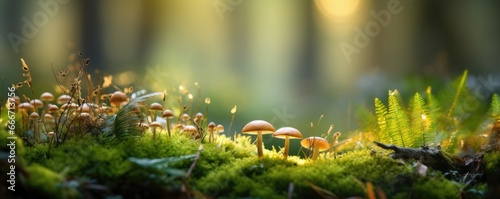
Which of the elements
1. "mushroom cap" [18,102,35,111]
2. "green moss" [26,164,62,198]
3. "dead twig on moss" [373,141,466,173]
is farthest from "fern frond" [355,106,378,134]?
"mushroom cap" [18,102,35,111]

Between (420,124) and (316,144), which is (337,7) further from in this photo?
(316,144)

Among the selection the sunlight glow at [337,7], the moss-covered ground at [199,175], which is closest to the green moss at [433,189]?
the moss-covered ground at [199,175]

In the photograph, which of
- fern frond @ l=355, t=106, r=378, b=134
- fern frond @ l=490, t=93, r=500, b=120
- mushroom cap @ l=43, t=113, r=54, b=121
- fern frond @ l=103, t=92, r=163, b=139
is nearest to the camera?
fern frond @ l=103, t=92, r=163, b=139

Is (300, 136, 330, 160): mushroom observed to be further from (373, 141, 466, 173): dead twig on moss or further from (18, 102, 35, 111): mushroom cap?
(18, 102, 35, 111): mushroom cap

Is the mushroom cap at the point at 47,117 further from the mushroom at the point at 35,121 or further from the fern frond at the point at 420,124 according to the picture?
the fern frond at the point at 420,124

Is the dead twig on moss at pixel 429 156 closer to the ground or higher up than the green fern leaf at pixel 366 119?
closer to the ground

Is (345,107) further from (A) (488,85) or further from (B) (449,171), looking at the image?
(B) (449,171)
